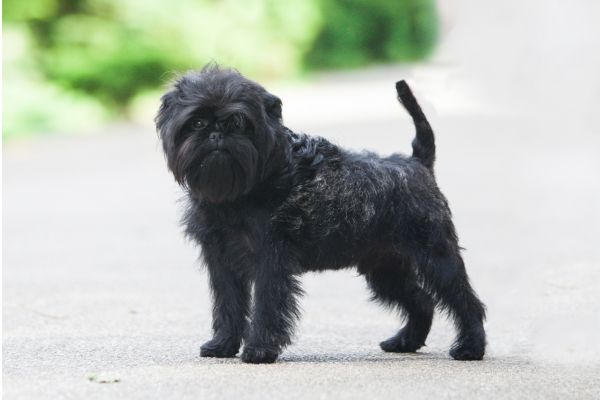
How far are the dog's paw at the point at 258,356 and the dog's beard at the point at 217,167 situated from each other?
789 mm

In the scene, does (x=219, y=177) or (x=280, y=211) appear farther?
(x=280, y=211)

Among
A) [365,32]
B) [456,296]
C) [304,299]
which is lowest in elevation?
[456,296]

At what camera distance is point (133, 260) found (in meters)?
10.9

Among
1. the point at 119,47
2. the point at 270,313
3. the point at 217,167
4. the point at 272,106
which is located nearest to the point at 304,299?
the point at 270,313

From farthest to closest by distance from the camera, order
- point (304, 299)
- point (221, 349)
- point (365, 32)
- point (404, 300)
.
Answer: point (365, 32)
point (304, 299)
point (404, 300)
point (221, 349)

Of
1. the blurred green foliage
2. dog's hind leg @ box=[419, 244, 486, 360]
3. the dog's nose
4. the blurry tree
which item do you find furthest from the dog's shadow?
the blurry tree

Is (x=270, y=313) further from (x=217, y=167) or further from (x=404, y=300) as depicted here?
(x=404, y=300)

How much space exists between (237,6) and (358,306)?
18980mm

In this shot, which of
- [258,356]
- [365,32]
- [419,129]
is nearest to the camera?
[258,356]

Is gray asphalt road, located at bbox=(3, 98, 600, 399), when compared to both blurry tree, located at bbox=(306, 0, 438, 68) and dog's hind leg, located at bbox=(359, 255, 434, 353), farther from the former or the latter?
blurry tree, located at bbox=(306, 0, 438, 68)

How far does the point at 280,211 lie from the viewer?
598 cm

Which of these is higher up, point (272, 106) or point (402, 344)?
point (272, 106)

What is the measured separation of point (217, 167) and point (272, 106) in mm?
469

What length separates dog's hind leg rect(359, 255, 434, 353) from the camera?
6664 millimetres
